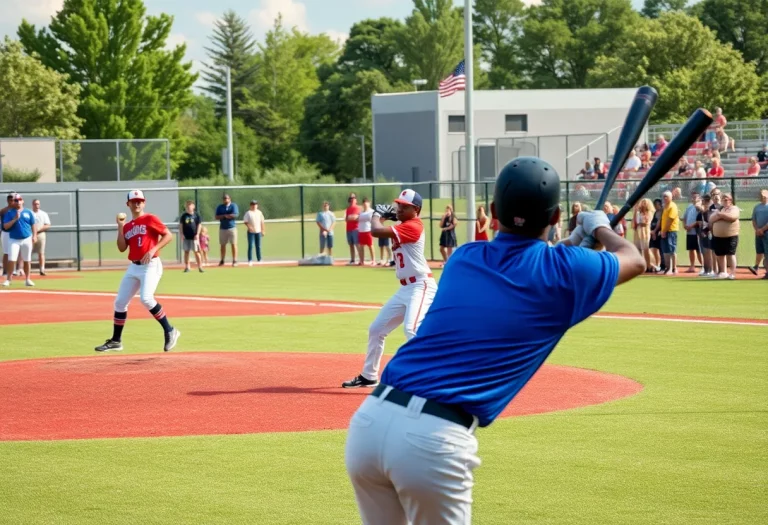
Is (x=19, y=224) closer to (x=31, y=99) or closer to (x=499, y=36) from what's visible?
(x=31, y=99)

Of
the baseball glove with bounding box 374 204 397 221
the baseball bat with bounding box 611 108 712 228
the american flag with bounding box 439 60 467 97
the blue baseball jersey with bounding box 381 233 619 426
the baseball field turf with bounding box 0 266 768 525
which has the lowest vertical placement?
the baseball field turf with bounding box 0 266 768 525

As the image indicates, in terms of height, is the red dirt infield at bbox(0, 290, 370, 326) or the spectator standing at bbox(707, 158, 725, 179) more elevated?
the spectator standing at bbox(707, 158, 725, 179)

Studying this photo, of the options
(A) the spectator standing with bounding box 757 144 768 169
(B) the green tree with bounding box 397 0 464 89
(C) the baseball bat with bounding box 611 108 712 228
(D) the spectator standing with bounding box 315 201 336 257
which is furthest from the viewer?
(B) the green tree with bounding box 397 0 464 89

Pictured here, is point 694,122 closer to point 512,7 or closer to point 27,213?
point 27,213

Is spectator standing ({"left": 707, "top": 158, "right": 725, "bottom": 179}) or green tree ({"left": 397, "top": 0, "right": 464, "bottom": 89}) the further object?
green tree ({"left": 397, "top": 0, "right": 464, "bottom": 89})

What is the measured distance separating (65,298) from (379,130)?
44660 millimetres

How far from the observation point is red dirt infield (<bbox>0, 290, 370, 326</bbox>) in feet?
63.0

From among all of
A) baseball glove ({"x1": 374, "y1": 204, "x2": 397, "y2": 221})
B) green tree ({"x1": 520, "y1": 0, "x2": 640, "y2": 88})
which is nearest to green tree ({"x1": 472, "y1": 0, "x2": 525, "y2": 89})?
green tree ({"x1": 520, "y1": 0, "x2": 640, "y2": 88})

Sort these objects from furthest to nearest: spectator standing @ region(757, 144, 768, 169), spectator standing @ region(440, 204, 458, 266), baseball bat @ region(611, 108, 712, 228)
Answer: spectator standing @ region(757, 144, 768, 169), spectator standing @ region(440, 204, 458, 266), baseball bat @ region(611, 108, 712, 228)

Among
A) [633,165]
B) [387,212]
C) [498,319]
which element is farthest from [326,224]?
[498,319]

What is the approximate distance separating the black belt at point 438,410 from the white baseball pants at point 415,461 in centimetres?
2

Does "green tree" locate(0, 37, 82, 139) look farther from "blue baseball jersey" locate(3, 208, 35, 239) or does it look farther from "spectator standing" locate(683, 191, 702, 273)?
"spectator standing" locate(683, 191, 702, 273)

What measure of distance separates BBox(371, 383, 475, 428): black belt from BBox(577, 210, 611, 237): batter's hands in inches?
40.3

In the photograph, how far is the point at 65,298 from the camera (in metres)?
23.2
